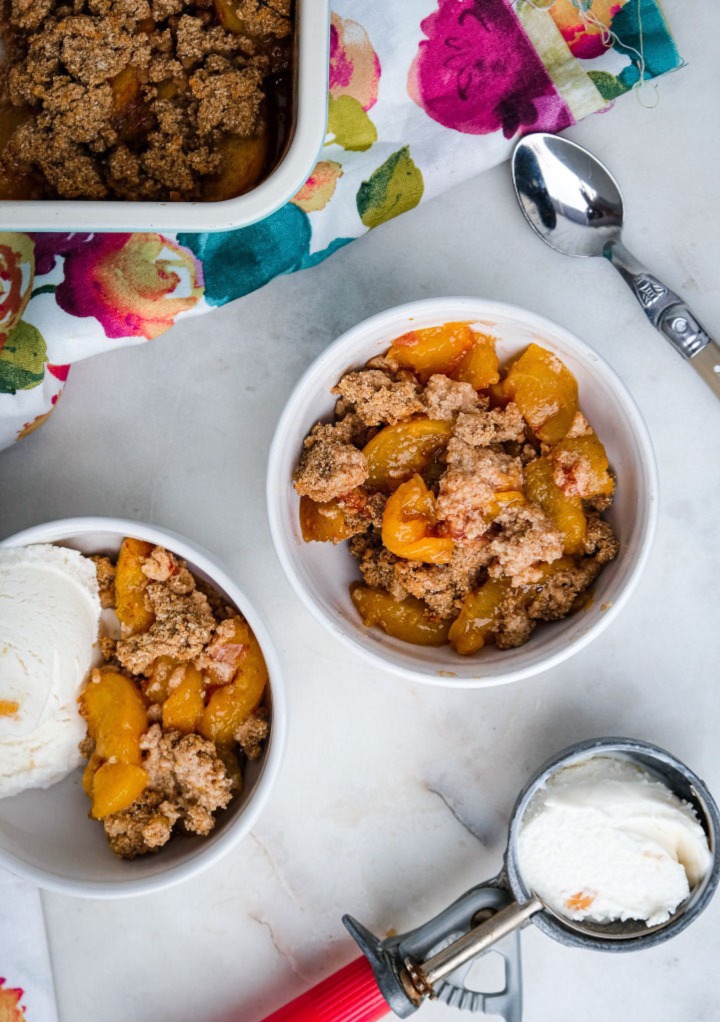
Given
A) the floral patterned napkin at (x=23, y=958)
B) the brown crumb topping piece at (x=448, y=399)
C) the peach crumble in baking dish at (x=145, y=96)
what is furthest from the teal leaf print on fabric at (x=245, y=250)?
the floral patterned napkin at (x=23, y=958)

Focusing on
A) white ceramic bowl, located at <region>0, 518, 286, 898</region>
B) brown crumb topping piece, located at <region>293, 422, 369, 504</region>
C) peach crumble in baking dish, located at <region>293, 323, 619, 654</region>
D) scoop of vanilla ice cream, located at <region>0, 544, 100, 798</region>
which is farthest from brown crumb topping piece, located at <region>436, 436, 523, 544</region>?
scoop of vanilla ice cream, located at <region>0, 544, 100, 798</region>

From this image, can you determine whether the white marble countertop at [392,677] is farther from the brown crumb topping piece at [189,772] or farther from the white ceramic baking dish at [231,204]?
the white ceramic baking dish at [231,204]

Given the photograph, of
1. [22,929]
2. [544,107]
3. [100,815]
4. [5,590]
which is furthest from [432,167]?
[22,929]

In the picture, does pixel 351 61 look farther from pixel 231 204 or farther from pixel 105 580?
pixel 105 580

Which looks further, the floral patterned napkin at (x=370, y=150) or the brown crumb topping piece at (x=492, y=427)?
the floral patterned napkin at (x=370, y=150)

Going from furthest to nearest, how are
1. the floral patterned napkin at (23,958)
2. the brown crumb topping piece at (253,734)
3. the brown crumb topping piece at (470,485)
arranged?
1. the floral patterned napkin at (23,958)
2. the brown crumb topping piece at (253,734)
3. the brown crumb topping piece at (470,485)

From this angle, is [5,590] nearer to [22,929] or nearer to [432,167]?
[22,929]

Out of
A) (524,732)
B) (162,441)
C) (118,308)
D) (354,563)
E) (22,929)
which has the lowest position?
(524,732)
